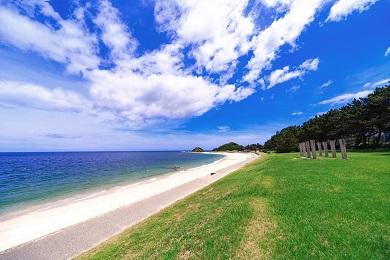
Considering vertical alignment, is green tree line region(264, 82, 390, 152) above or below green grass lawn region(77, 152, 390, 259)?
above

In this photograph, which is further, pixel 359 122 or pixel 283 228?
pixel 359 122

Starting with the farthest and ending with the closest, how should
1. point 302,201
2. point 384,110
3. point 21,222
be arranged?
point 384,110 → point 21,222 → point 302,201

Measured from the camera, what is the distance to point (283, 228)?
8.89m

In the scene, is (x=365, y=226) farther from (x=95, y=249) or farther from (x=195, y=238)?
(x=95, y=249)

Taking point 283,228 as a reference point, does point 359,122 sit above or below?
above

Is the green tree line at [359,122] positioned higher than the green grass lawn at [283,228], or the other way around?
the green tree line at [359,122]

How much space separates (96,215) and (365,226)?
16747 mm

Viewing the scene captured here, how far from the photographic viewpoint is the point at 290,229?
8.70 metres

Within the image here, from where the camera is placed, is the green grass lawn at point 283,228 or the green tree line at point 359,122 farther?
the green tree line at point 359,122

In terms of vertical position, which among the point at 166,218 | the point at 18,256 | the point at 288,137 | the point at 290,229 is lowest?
the point at 18,256

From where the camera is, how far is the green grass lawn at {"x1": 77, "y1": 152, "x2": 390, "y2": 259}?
297 inches

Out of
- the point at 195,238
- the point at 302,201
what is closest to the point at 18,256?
the point at 195,238

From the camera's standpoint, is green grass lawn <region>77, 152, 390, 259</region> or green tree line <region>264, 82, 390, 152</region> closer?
green grass lawn <region>77, 152, 390, 259</region>

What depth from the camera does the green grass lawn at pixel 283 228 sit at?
7.55m
